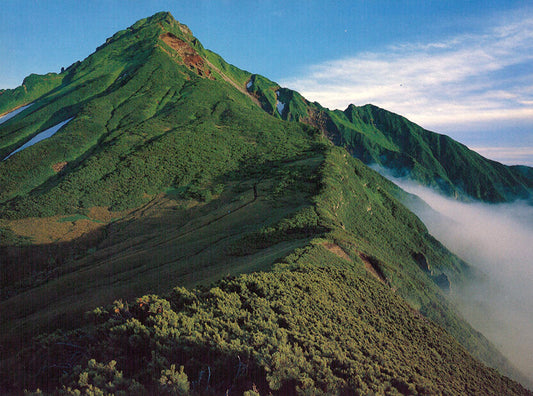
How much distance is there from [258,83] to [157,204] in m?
133

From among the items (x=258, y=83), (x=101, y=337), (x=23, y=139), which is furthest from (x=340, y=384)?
(x=258, y=83)

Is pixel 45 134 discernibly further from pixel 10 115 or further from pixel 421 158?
pixel 421 158

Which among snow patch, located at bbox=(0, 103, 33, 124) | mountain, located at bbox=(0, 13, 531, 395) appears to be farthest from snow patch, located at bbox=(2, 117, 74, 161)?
snow patch, located at bbox=(0, 103, 33, 124)

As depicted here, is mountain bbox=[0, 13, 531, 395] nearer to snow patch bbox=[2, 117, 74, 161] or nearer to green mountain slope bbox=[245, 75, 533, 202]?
snow patch bbox=[2, 117, 74, 161]

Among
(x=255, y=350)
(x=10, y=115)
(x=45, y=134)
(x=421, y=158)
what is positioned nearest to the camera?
(x=255, y=350)

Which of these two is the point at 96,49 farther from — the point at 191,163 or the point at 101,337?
the point at 101,337

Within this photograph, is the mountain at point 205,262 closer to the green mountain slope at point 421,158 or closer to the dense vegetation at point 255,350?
the dense vegetation at point 255,350

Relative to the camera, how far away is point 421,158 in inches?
7456

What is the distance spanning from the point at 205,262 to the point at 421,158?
191540 mm

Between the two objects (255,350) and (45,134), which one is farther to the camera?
(45,134)

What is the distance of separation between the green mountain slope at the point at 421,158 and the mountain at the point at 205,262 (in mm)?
71628

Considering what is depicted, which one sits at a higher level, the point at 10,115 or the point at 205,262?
the point at 10,115

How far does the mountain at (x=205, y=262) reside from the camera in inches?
439

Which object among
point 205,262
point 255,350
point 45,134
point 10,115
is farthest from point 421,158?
point 255,350
